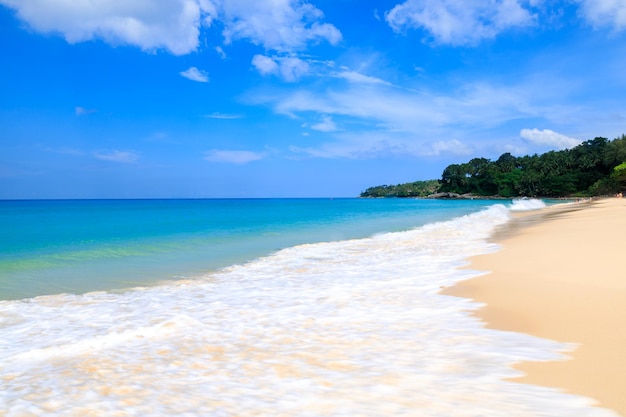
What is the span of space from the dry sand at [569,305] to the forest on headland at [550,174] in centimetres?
7847

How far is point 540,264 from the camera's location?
9102 millimetres

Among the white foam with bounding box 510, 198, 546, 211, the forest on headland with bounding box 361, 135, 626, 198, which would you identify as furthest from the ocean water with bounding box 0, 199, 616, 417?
the forest on headland with bounding box 361, 135, 626, 198

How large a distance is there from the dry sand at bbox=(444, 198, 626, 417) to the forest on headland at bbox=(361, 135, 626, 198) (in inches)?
3089

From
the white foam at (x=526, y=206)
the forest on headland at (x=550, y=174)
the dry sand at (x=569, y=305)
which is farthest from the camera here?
the forest on headland at (x=550, y=174)

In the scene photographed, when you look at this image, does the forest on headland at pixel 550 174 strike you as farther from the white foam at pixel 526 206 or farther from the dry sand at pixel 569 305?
the dry sand at pixel 569 305

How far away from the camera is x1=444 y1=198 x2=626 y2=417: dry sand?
341 cm

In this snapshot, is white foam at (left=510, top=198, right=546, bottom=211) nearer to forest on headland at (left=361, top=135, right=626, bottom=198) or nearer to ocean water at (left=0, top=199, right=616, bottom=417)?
forest on headland at (left=361, top=135, right=626, bottom=198)

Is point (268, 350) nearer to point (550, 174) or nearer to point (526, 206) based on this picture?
point (526, 206)

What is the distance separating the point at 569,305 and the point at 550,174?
12472 cm

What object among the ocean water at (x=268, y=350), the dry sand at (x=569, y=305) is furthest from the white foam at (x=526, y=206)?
the ocean water at (x=268, y=350)

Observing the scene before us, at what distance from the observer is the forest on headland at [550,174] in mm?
88375

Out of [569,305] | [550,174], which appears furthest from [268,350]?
[550,174]

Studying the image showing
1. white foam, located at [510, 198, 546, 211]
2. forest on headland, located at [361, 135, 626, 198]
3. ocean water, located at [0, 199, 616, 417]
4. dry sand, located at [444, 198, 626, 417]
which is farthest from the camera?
forest on headland, located at [361, 135, 626, 198]

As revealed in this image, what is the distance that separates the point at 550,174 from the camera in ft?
364
